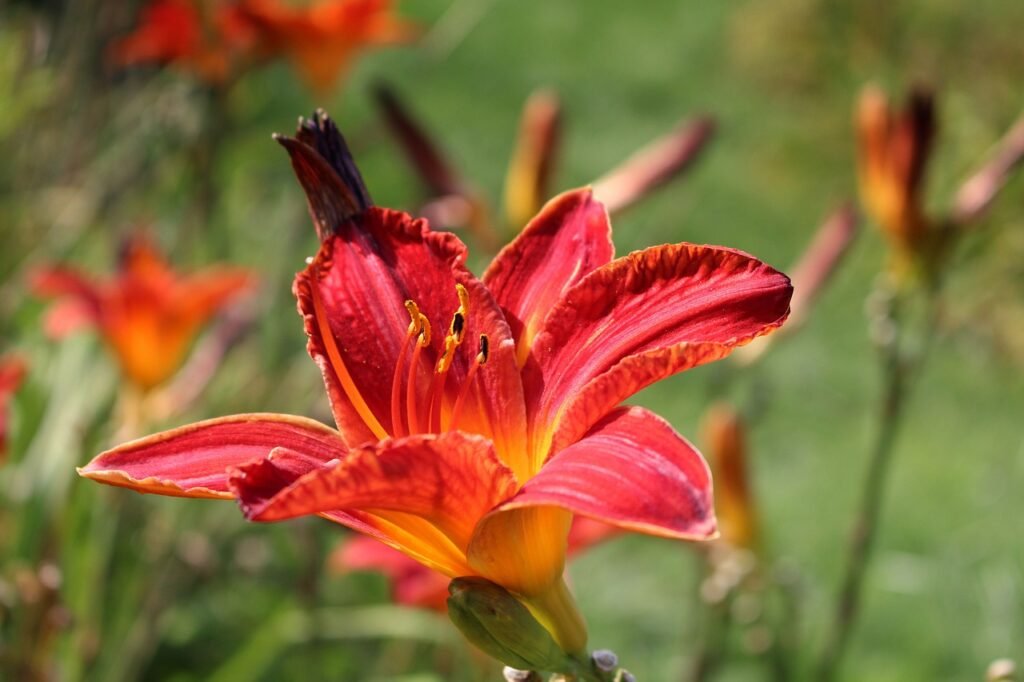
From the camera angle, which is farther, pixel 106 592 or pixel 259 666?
pixel 106 592

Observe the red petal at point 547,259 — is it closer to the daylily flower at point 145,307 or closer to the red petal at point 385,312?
the red petal at point 385,312

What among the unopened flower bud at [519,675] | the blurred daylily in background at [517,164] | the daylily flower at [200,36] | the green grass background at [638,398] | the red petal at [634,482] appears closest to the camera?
the red petal at [634,482]

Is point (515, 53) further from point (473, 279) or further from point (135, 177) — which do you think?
point (473, 279)

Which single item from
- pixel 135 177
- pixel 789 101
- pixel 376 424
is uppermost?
pixel 789 101

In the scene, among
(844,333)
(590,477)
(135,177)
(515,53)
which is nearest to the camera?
(590,477)

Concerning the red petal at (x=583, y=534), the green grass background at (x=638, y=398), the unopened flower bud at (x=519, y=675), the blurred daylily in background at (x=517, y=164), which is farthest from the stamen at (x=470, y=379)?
the blurred daylily in background at (x=517, y=164)

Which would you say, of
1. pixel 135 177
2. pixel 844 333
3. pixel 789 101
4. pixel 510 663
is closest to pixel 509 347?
pixel 510 663

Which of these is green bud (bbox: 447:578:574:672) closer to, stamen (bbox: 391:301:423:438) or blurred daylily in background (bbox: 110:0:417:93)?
stamen (bbox: 391:301:423:438)

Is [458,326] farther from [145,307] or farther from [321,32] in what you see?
[321,32]
